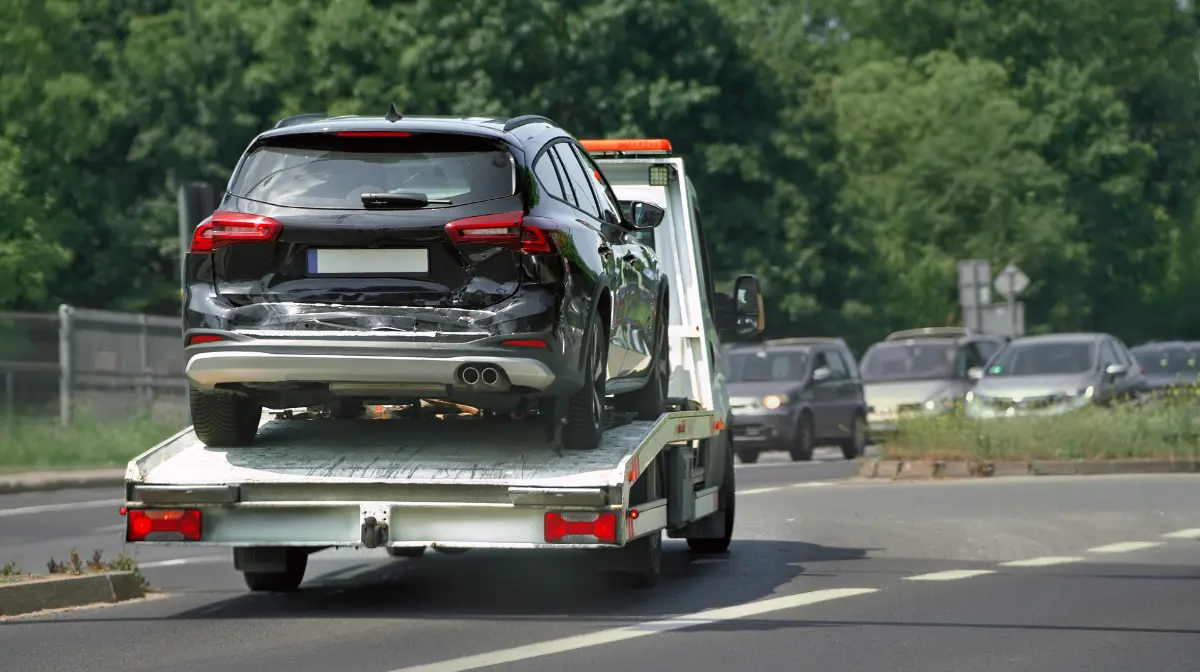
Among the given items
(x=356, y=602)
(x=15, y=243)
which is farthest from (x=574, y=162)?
(x=15, y=243)

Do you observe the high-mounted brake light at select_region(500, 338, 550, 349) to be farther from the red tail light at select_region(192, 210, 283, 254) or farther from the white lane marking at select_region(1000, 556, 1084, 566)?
the white lane marking at select_region(1000, 556, 1084, 566)

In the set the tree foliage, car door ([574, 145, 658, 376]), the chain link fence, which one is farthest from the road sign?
car door ([574, 145, 658, 376])

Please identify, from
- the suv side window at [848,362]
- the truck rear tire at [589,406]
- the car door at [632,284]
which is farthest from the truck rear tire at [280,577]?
the suv side window at [848,362]

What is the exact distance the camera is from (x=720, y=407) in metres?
14.4

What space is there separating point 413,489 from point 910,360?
26.0m

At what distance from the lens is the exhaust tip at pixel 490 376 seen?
995 centimetres

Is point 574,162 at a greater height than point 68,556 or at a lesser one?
greater

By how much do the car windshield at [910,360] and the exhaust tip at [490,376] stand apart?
2557 cm

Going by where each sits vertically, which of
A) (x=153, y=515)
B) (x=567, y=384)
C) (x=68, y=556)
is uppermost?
(x=567, y=384)

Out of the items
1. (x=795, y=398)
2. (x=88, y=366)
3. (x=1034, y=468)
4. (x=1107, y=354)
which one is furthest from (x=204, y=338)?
(x=1107, y=354)

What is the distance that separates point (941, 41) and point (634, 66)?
28663 millimetres

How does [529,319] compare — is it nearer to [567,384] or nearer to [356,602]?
[567,384]

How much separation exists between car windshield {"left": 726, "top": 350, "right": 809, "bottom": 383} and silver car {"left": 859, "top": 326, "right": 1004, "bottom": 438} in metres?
2.64

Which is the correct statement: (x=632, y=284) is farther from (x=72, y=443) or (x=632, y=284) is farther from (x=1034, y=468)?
(x=72, y=443)
